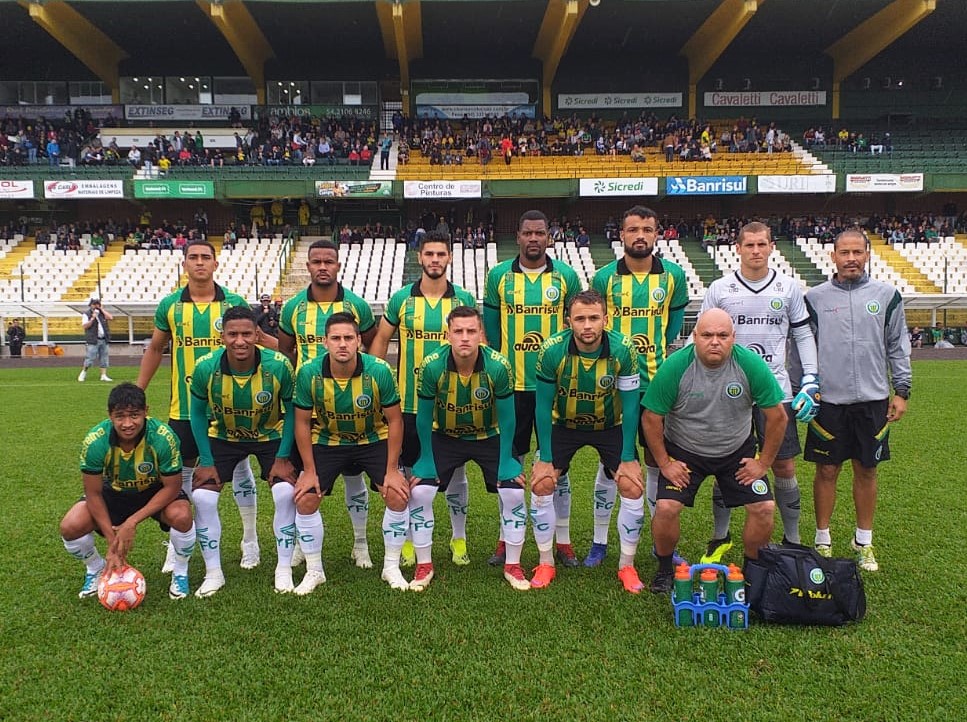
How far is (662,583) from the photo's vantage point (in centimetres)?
405

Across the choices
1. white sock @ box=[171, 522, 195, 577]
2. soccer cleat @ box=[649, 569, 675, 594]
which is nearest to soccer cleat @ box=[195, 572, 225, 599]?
white sock @ box=[171, 522, 195, 577]

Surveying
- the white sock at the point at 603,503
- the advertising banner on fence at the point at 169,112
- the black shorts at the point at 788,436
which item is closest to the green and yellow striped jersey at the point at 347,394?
the white sock at the point at 603,503

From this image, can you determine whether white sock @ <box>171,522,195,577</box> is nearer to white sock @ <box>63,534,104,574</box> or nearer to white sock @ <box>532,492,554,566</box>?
white sock @ <box>63,534,104,574</box>

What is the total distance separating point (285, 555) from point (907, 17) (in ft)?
92.1

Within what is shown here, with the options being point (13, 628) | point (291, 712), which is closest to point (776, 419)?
point (291, 712)

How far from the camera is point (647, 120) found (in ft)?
96.5

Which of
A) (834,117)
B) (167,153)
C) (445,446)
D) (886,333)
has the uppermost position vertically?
(834,117)

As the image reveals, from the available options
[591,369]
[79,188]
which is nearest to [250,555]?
[591,369]

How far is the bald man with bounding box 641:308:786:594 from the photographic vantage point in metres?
3.81

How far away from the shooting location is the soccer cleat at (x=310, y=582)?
161 inches

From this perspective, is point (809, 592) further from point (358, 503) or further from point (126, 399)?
point (126, 399)

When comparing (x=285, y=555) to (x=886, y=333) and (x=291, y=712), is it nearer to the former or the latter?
(x=291, y=712)

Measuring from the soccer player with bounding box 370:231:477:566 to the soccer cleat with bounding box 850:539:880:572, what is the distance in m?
2.39

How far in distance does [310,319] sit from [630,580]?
98.2 inches
